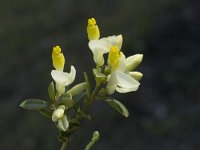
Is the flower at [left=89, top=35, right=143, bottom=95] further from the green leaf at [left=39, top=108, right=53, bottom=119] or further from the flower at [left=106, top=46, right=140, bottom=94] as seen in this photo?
the green leaf at [left=39, top=108, right=53, bottom=119]

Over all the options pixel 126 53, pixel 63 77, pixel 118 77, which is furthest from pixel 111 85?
pixel 126 53

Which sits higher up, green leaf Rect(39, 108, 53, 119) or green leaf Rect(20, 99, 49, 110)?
green leaf Rect(20, 99, 49, 110)

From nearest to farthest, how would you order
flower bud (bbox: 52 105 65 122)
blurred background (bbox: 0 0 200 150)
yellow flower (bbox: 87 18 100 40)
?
flower bud (bbox: 52 105 65 122) → yellow flower (bbox: 87 18 100 40) → blurred background (bbox: 0 0 200 150)

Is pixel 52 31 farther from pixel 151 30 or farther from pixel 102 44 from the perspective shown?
pixel 102 44

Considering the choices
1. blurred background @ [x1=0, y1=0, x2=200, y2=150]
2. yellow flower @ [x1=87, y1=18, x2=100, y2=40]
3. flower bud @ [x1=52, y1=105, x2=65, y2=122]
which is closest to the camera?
flower bud @ [x1=52, y1=105, x2=65, y2=122]

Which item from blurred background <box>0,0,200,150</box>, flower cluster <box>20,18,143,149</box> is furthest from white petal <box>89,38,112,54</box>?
blurred background <box>0,0,200,150</box>

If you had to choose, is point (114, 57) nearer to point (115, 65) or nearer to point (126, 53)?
point (115, 65)
